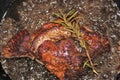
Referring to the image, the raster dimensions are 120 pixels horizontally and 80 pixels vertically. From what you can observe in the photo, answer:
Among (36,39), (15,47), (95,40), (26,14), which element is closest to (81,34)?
(95,40)

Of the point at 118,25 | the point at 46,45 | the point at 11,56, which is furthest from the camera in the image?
the point at 118,25

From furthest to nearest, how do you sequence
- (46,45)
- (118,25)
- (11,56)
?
(118,25)
(11,56)
(46,45)

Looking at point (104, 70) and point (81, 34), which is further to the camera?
point (104, 70)

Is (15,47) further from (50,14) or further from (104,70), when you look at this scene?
(104,70)

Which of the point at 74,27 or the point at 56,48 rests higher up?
the point at 74,27

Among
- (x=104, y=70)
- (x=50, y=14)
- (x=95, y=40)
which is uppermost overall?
(x=50, y=14)

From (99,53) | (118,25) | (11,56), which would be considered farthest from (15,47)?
(118,25)

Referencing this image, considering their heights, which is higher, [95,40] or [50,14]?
[50,14]
